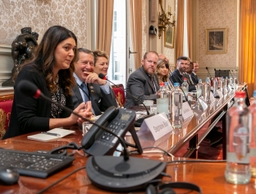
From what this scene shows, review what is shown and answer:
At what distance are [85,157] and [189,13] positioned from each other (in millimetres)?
9229

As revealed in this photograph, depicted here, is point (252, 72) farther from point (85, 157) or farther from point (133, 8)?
point (85, 157)

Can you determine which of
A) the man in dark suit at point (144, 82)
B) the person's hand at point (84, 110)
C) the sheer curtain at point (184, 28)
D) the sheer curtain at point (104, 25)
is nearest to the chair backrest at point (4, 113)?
the person's hand at point (84, 110)

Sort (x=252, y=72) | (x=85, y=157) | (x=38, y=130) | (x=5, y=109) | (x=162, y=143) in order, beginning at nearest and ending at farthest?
1. (x=85, y=157)
2. (x=162, y=143)
3. (x=38, y=130)
4. (x=5, y=109)
5. (x=252, y=72)

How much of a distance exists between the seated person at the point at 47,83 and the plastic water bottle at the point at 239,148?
1.02 meters

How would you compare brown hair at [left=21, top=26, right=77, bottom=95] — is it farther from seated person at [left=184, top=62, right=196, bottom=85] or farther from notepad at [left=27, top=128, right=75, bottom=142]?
seated person at [left=184, top=62, right=196, bottom=85]

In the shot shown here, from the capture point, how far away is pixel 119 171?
871 mm

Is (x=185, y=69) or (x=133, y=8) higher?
(x=133, y=8)

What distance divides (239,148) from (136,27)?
16.9ft

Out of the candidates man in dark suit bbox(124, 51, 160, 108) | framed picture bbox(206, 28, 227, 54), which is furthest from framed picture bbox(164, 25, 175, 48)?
man in dark suit bbox(124, 51, 160, 108)

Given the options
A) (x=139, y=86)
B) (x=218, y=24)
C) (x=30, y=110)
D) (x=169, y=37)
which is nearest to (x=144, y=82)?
(x=139, y=86)

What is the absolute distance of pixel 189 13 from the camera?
9773mm

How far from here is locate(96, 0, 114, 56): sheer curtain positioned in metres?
4.50

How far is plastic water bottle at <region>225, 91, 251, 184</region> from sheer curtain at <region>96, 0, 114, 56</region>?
371 cm

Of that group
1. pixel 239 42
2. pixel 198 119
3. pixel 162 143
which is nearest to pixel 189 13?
pixel 239 42
